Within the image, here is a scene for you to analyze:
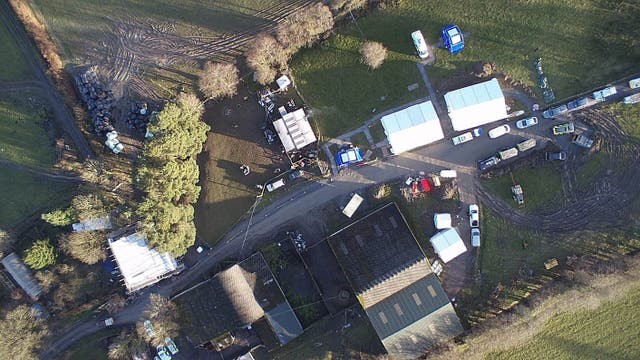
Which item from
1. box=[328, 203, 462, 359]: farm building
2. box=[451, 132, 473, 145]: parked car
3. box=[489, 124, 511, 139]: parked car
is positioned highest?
box=[451, 132, 473, 145]: parked car

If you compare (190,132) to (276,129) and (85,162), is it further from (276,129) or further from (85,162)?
(85,162)

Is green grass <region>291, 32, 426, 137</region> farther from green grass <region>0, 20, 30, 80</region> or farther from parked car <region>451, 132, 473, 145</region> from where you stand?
green grass <region>0, 20, 30, 80</region>

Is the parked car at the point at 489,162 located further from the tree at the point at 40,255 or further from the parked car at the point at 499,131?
the tree at the point at 40,255

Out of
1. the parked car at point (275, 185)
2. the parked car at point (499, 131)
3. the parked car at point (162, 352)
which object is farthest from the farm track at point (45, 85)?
the parked car at point (499, 131)

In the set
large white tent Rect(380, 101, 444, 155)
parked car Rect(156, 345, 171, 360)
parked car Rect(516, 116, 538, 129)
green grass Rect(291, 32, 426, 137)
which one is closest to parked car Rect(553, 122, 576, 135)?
parked car Rect(516, 116, 538, 129)

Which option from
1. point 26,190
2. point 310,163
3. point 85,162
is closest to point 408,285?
point 310,163

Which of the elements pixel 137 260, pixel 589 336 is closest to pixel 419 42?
pixel 589 336

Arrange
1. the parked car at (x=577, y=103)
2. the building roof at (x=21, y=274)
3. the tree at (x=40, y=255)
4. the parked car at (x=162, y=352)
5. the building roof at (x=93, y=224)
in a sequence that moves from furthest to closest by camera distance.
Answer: the parked car at (x=162, y=352)
the building roof at (x=21, y=274)
the building roof at (x=93, y=224)
the tree at (x=40, y=255)
the parked car at (x=577, y=103)
